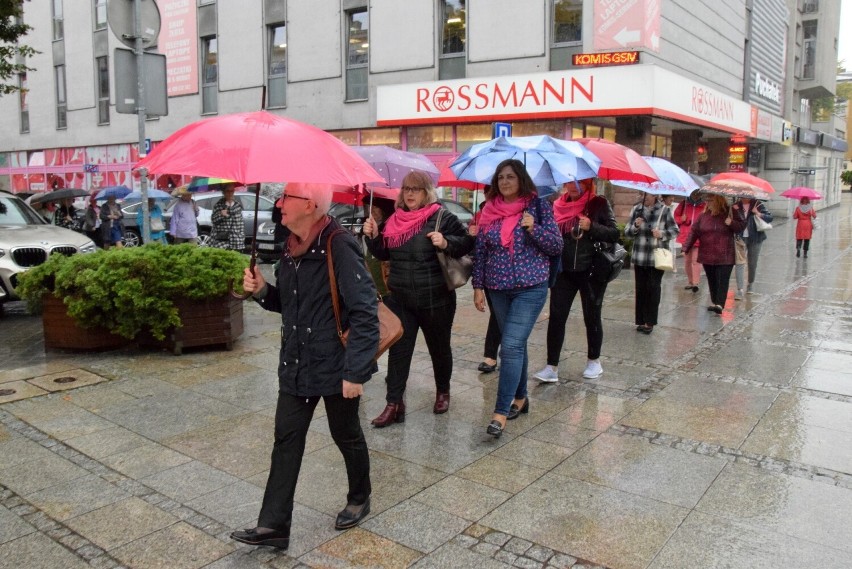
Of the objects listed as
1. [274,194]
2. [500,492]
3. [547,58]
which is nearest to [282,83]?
[274,194]

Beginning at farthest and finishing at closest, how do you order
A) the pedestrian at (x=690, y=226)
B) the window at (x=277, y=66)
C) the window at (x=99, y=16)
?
the window at (x=99, y=16), the window at (x=277, y=66), the pedestrian at (x=690, y=226)

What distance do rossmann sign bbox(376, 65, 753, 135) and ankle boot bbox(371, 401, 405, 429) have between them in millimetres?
13690

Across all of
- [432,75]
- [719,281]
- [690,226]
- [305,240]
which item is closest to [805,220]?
[690,226]

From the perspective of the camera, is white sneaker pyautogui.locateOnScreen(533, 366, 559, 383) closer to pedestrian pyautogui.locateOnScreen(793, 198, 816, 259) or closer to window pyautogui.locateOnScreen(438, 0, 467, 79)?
pedestrian pyautogui.locateOnScreen(793, 198, 816, 259)

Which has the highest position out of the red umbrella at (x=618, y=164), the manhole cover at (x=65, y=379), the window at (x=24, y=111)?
the window at (x=24, y=111)

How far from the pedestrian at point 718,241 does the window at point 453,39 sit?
11145 mm

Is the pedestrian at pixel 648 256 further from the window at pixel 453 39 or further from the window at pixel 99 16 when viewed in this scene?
the window at pixel 99 16

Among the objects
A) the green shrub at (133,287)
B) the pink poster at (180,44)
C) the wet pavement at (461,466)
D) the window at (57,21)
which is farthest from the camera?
the window at (57,21)

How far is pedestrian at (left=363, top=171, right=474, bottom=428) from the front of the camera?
5016 millimetres

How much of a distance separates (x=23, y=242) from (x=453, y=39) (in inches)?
519

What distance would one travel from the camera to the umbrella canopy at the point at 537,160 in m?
5.18

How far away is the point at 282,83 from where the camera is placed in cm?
2331

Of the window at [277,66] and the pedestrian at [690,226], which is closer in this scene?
the pedestrian at [690,226]

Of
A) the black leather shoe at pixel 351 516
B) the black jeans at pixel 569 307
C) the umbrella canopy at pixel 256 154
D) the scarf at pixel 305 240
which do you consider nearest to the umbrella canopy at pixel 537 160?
the black jeans at pixel 569 307
